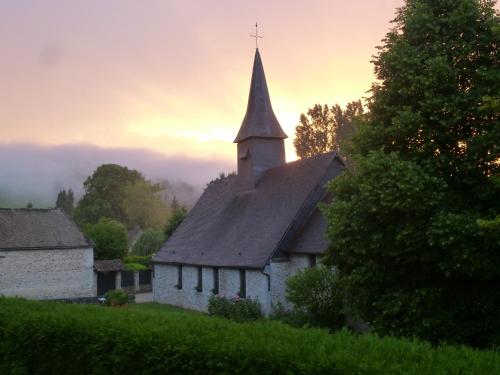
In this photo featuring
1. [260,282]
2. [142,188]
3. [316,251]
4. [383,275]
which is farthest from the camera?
[142,188]

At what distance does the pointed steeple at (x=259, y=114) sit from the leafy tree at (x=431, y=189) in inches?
621

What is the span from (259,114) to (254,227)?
7211 mm

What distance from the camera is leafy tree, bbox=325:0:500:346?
10.6 metres

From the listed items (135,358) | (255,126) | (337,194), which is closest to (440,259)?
(337,194)

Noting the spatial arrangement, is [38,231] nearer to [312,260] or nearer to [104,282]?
[104,282]

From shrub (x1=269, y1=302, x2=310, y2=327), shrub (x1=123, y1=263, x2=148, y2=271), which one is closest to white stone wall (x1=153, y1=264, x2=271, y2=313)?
shrub (x1=269, y1=302, x2=310, y2=327)

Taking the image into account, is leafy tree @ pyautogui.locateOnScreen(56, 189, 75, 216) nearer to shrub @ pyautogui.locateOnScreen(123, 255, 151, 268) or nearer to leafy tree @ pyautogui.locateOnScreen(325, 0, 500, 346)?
shrub @ pyautogui.locateOnScreen(123, 255, 151, 268)

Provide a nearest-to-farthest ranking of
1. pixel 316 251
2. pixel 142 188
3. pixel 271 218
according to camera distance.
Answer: pixel 316 251
pixel 271 218
pixel 142 188

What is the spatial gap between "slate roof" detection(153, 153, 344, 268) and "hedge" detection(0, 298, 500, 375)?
41.1ft

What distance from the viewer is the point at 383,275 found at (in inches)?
460

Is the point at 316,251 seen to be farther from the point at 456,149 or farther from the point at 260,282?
the point at 456,149

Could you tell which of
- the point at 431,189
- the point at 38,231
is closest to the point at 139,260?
the point at 38,231

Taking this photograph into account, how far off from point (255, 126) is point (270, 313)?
11156 mm

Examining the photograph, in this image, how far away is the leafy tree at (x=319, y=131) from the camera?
43688 mm
